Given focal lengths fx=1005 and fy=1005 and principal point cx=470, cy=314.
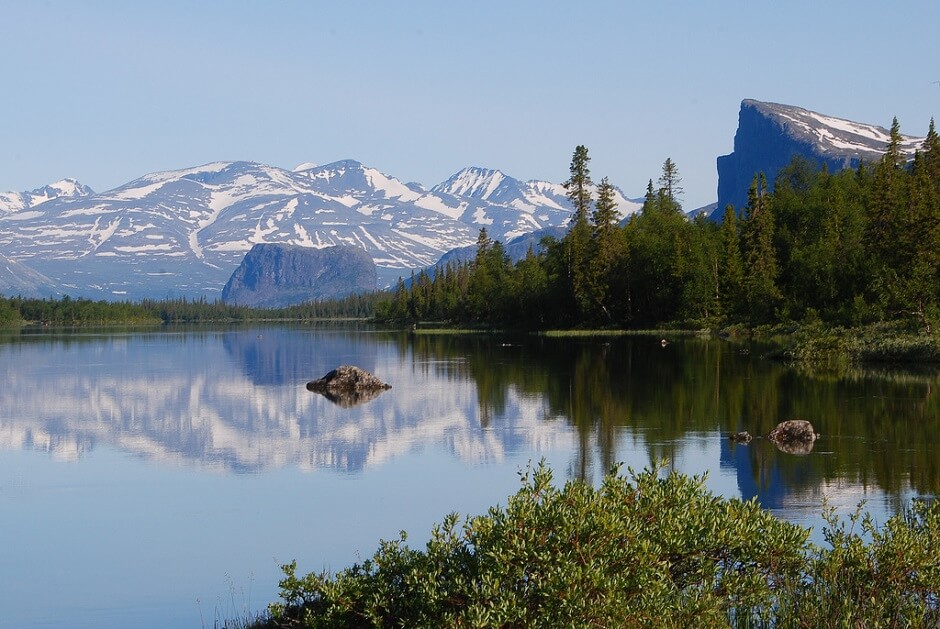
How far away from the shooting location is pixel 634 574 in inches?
472

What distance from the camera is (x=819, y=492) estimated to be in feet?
79.1

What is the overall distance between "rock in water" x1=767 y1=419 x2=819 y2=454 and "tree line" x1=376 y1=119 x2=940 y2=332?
37.4 meters

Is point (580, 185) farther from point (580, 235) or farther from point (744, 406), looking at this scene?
point (744, 406)

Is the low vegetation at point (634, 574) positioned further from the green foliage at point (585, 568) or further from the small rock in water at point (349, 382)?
the small rock in water at point (349, 382)

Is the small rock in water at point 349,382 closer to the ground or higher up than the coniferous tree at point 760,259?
closer to the ground

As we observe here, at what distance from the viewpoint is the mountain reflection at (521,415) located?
99.2 ft

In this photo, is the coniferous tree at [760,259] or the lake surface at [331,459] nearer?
the lake surface at [331,459]

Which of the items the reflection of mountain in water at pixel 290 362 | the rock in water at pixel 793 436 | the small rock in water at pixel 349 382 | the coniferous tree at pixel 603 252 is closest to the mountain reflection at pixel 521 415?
the rock in water at pixel 793 436

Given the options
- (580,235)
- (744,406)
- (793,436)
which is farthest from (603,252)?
(793,436)

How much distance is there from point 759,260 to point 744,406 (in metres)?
71.0

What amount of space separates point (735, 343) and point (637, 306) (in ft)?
127

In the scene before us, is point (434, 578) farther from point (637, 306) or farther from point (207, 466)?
point (637, 306)

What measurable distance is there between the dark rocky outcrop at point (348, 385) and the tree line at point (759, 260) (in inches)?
1432

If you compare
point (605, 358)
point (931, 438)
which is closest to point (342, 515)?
point (931, 438)
